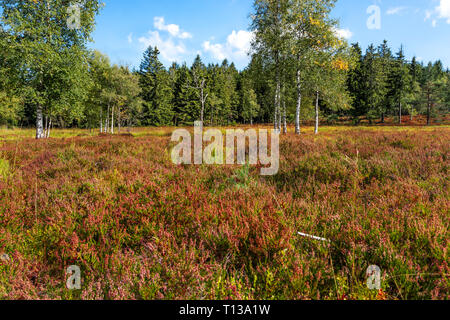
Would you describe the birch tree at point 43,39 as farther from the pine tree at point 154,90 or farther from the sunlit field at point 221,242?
the pine tree at point 154,90

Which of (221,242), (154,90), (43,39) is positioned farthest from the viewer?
(154,90)

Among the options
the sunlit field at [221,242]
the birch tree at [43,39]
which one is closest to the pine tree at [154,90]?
the birch tree at [43,39]

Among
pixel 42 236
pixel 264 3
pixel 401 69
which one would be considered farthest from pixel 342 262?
pixel 401 69

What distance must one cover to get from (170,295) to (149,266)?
0.46 meters

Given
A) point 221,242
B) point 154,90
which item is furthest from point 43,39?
point 154,90

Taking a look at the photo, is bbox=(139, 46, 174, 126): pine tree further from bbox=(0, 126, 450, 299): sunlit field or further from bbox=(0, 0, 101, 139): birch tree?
bbox=(0, 126, 450, 299): sunlit field

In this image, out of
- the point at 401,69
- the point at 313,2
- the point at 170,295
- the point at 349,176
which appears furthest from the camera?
the point at 401,69

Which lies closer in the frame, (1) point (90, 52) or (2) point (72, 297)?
(2) point (72, 297)

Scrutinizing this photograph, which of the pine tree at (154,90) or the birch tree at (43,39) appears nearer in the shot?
the birch tree at (43,39)

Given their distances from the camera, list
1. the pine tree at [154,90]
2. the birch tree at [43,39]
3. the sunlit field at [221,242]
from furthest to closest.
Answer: the pine tree at [154,90] < the birch tree at [43,39] < the sunlit field at [221,242]

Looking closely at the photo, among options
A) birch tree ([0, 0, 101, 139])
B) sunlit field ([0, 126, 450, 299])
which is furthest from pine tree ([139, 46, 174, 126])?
sunlit field ([0, 126, 450, 299])

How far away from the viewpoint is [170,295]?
1.61m

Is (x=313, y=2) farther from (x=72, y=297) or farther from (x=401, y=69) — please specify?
Result: (x=401, y=69)

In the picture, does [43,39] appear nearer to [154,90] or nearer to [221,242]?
[221,242]
